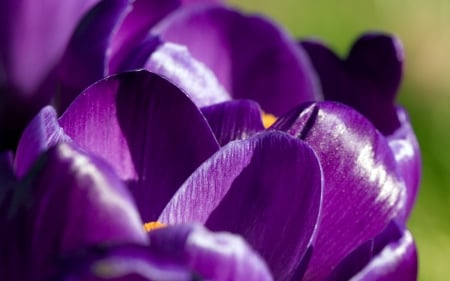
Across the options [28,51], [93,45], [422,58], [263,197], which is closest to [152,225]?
[263,197]

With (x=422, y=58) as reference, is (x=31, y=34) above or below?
above

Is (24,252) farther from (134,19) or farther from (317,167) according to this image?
(134,19)

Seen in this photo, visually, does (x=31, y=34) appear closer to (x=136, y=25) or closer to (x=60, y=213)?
(x=136, y=25)

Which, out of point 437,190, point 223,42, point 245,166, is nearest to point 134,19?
point 223,42

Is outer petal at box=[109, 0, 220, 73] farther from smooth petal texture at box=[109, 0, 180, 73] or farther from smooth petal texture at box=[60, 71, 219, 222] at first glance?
smooth petal texture at box=[60, 71, 219, 222]

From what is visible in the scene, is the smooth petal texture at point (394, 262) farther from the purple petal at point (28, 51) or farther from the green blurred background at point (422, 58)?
the green blurred background at point (422, 58)

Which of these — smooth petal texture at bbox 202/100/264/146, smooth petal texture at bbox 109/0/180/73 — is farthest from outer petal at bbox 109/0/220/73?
smooth petal texture at bbox 202/100/264/146
